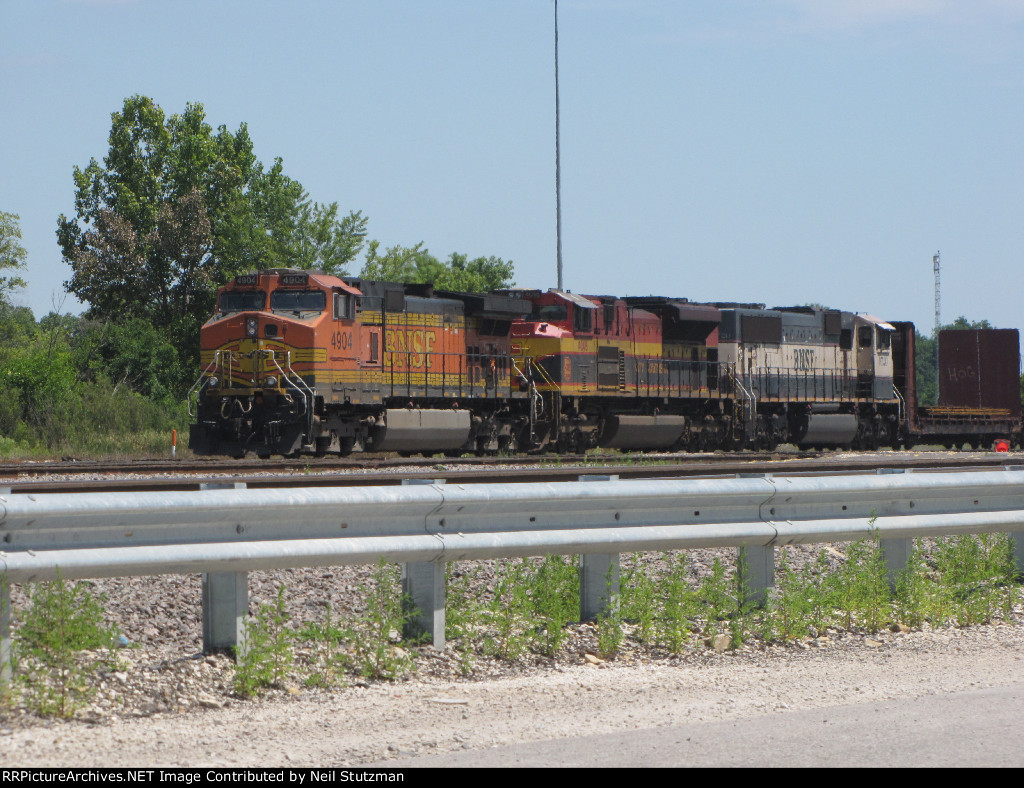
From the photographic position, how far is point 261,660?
218 inches

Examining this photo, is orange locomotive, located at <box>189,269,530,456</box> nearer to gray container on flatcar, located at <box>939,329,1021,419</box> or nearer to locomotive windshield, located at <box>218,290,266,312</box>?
locomotive windshield, located at <box>218,290,266,312</box>

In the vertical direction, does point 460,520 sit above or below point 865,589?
above

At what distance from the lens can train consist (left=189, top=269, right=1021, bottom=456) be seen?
21.3m

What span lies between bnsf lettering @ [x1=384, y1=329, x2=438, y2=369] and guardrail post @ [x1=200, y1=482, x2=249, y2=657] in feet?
54.4

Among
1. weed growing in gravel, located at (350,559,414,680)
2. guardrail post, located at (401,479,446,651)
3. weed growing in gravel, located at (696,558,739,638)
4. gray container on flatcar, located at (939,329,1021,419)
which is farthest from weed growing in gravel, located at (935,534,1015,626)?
gray container on flatcar, located at (939,329,1021,419)

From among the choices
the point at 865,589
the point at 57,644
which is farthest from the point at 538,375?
the point at 57,644

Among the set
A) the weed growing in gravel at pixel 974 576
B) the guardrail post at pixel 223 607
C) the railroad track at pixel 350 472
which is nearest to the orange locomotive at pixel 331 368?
the railroad track at pixel 350 472

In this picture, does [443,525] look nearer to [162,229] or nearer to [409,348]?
[409,348]

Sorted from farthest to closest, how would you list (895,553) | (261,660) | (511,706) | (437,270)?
(437,270) → (895,553) → (261,660) → (511,706)

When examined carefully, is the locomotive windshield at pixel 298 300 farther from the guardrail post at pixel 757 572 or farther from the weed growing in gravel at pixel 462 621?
the guardrail post at pixel 757 572

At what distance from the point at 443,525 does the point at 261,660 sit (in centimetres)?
119

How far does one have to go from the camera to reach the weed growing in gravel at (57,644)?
517 centimetres
